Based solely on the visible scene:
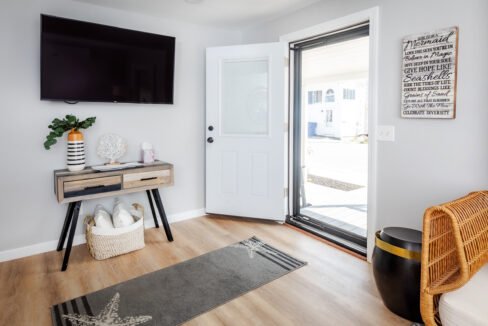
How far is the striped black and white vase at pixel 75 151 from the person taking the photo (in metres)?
2.55

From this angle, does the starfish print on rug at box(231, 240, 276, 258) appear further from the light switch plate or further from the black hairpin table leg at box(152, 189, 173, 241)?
the light switch plate

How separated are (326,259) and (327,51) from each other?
312cm

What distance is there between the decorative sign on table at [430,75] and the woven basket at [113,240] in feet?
7.76

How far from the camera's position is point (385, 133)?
2.37 m

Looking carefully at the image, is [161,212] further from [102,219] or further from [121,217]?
[102,219]

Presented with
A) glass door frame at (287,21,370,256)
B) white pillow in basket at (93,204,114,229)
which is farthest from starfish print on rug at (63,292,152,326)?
glass door frame at (287,21,370,256)

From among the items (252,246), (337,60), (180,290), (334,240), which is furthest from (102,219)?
(337,60)

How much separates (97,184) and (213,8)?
195 cm

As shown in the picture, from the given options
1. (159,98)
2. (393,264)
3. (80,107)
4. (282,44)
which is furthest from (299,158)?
(80,107)

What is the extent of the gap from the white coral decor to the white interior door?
3.23 feet

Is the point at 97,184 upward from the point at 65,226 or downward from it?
upward

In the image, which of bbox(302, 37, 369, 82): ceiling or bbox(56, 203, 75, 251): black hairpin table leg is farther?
bbox(302, 37, 369, 82): ceiling

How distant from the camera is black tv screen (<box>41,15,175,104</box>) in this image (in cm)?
249

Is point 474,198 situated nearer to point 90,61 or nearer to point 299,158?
point 299,158
